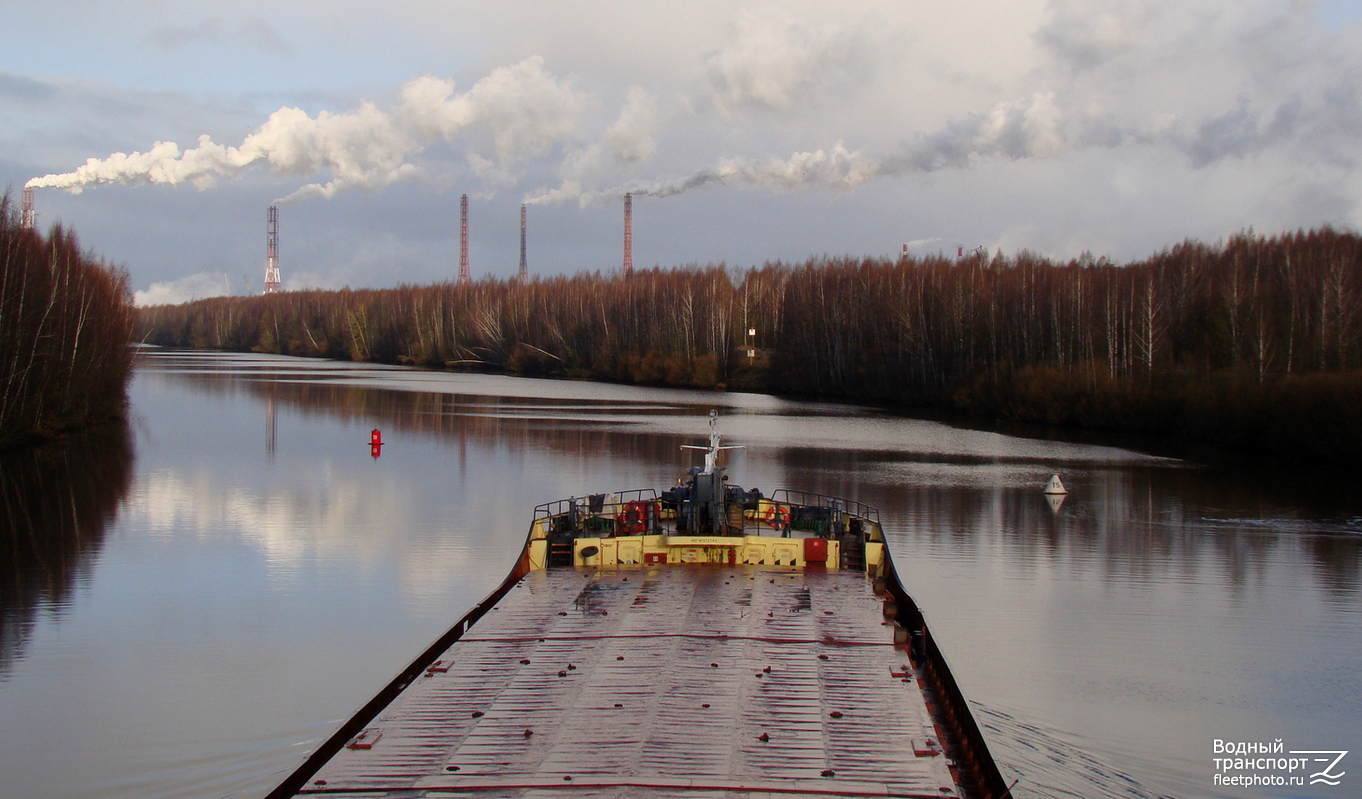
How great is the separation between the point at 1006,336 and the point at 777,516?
51.2m

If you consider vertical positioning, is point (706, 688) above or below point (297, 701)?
above

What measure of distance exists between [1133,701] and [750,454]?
94.8ft

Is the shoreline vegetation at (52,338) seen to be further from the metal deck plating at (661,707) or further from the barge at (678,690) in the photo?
the metal deck plating at (661,707)

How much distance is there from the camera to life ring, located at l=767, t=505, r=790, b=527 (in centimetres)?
2071

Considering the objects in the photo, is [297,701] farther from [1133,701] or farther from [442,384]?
[442,384]

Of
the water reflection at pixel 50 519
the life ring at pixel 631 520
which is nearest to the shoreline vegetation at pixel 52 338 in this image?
the water reflection at pixel 50 519

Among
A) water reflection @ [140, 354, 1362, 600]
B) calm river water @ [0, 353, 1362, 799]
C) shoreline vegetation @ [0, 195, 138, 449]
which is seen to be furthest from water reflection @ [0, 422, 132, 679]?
water reflection @ [140, 354, 1362, 600]

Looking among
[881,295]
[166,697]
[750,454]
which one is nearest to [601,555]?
[166,697]

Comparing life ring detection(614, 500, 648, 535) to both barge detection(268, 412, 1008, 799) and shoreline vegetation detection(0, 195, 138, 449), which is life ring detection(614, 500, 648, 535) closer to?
barge detection(268, 412, 1008, 799)

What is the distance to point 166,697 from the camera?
47.4 ft

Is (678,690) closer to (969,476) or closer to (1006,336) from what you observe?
(969,476)

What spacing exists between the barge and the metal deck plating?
0.03 meters

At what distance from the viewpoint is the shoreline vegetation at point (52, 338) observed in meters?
36.7

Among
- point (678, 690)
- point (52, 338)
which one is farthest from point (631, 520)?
point (52, 338)
